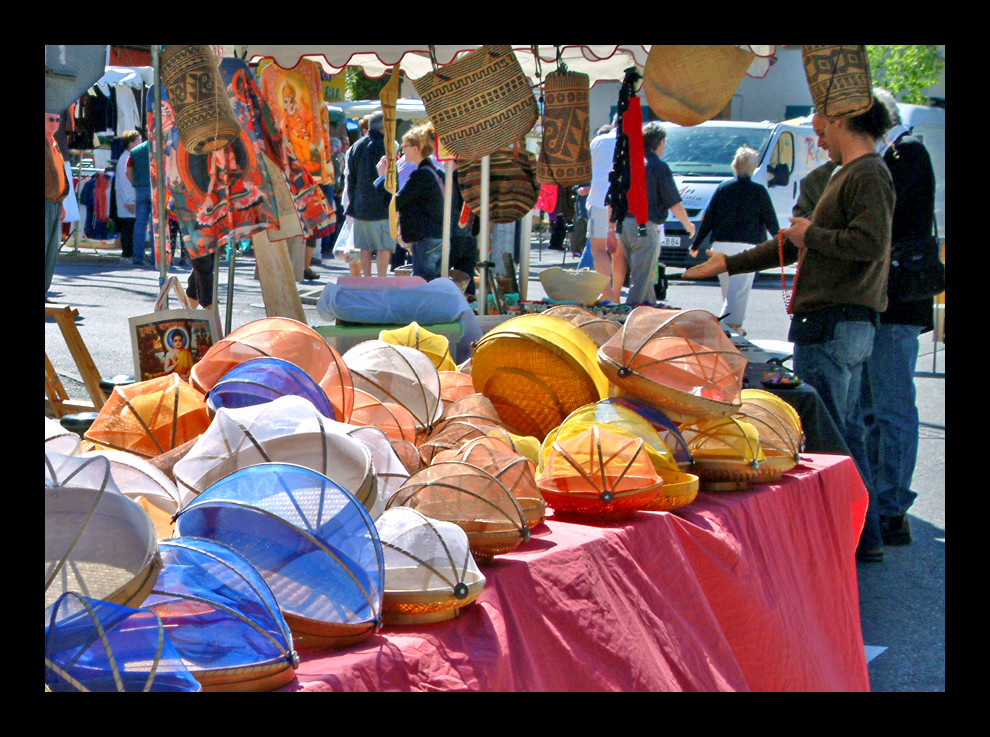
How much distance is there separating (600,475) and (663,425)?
38 centimetres

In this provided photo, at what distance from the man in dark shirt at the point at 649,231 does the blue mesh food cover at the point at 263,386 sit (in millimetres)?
6204

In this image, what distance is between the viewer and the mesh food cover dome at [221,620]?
1.42 meters

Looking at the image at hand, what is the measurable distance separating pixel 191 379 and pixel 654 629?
4.42ft

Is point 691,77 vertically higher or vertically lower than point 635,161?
higher

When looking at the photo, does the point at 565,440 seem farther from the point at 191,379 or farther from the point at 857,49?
the point at 857,49

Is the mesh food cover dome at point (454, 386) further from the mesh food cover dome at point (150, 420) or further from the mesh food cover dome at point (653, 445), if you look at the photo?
the mesh food cover dome at point (150, 420)

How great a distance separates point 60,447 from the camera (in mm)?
1536

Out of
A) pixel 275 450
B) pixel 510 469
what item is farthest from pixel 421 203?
pixel 275 450

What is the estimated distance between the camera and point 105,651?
4.25 feet

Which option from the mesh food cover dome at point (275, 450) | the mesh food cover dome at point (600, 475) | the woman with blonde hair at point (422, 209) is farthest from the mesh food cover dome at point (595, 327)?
the woman with blonde hair at point (422, 209)

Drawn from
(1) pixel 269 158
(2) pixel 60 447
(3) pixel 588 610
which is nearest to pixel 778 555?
(3) pixel 588 610

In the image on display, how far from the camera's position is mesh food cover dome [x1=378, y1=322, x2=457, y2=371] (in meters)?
3.49

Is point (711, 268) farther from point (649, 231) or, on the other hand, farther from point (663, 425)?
point (649, 231)

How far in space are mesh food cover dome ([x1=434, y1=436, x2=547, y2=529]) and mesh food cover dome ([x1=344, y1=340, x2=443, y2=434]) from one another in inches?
17.7
